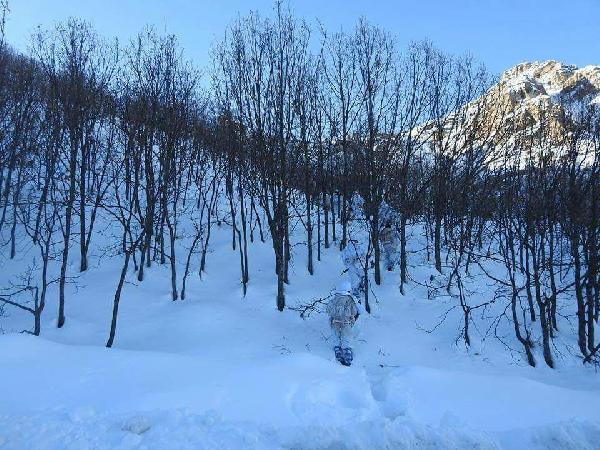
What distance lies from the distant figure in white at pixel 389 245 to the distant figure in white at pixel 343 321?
18.5 ft

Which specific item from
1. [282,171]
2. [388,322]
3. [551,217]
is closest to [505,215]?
[551,217]

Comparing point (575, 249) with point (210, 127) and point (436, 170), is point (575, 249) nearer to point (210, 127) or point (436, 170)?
point (436, 170)

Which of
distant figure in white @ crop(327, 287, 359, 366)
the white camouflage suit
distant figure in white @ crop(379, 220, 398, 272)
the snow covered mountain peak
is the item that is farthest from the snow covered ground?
the snow covered mountain peak

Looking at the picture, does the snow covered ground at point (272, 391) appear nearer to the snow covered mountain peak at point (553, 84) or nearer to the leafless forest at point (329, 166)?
the leafless forest at point (329, 166)

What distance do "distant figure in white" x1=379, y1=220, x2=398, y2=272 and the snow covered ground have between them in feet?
12.5

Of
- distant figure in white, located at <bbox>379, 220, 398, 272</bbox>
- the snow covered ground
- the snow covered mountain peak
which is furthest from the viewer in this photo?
distant figure in white, located at <bbox>379, 220, 398, 272</bbox>

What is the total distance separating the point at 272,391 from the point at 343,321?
4693mm

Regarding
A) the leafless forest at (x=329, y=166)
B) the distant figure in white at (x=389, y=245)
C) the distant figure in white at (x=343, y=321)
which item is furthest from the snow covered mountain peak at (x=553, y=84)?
the distant figure in white at (x=343, y=321)

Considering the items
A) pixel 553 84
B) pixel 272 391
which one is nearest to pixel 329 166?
pixel 272 391

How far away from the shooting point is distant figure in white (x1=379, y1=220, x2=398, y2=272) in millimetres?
15875

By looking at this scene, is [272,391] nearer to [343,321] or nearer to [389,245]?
[343,321]

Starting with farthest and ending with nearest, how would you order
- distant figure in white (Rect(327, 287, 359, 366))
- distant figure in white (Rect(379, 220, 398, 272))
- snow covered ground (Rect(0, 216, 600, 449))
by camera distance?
distant figure in white (Rect(379, 220, 398, 272)) < distant figure in white (Rect(327, 287, 359, 366)) < snow covered ground (Rect(0, 216, 600, 449))

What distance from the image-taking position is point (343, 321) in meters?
10.6

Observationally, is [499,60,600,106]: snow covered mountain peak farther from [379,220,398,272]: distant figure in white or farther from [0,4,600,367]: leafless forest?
[379,220,398,272]: distant figure in white
